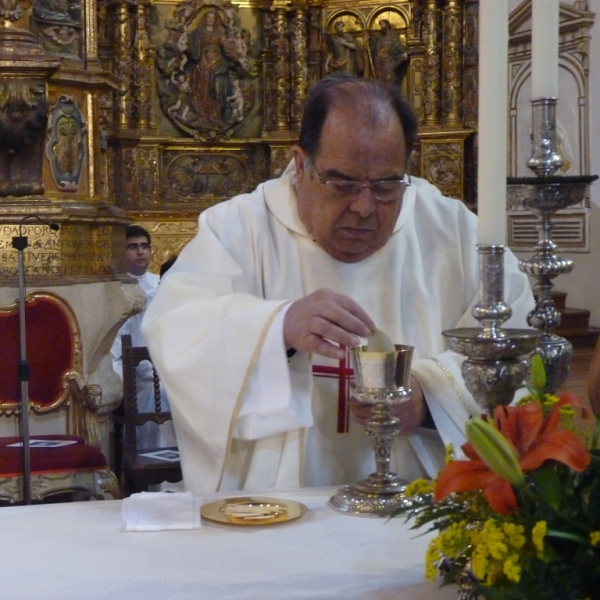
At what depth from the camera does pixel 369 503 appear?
1.75 meters

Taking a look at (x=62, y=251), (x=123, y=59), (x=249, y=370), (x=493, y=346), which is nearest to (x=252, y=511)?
(x=249, y=370)

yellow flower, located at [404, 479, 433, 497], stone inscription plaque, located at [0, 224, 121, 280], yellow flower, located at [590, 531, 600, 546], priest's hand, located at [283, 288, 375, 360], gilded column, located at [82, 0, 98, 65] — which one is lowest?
yellow flower, located at [404, 479, 433, 497]

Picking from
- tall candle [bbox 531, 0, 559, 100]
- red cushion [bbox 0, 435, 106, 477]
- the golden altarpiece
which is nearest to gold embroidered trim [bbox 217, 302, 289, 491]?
tall candle [bbox 531, 0, 559, 100]

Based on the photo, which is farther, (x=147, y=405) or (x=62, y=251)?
(x=147, y=405)

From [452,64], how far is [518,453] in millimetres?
8696

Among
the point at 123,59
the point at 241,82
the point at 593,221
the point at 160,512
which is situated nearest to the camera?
the point at 160,512

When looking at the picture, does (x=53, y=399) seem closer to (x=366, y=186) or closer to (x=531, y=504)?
(x=366, y=186)

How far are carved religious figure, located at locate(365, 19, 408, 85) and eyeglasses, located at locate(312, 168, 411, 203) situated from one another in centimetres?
746

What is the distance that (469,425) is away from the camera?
0.97 metres

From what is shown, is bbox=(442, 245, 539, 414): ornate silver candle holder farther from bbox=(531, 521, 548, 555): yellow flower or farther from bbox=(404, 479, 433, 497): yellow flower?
bbox=(531, 521, 548, 555): yellow flower

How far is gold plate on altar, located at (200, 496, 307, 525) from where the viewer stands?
168 cm

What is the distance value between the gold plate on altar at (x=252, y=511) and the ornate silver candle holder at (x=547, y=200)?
49 centimetres

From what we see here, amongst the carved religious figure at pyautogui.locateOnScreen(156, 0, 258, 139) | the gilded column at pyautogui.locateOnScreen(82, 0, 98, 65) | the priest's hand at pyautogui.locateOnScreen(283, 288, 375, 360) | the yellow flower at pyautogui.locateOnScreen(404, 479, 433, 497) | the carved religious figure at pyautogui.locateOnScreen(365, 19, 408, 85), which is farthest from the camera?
the carved religious figure at pyautogui.locateOnScreen(365, 19, 408, 85)

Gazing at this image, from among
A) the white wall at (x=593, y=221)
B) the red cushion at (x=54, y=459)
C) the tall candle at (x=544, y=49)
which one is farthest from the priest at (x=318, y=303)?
the white wall at (x=593, y=221)
